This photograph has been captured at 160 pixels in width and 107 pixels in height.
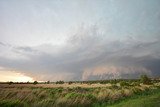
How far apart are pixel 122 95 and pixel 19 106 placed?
1708 cm

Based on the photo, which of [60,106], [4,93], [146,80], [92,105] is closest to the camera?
[60,106]

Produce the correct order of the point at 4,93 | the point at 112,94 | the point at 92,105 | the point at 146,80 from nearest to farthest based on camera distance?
1. the point at 92,105
2. the point at 4,93
3. the point at 112,94
4. the point at 146,80

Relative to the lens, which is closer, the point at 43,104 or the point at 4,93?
the point at 43,104

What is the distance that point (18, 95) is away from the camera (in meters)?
27.3

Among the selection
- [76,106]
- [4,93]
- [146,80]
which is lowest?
[76,106]

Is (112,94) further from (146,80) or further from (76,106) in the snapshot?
(146,80)

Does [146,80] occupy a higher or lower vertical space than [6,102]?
higher

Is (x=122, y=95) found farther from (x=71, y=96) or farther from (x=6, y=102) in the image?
(x=6, y=102)

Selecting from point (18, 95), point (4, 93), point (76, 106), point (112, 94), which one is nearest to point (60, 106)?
point (76, 106)

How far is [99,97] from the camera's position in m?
31.7

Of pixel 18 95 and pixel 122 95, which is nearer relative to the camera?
pixel 18 95

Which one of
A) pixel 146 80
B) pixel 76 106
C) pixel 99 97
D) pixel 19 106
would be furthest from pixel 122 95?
pixel 146 80

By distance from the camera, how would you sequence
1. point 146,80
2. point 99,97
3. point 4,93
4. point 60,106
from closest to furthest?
point 60,106 < point 4,93 < point 99,97 < point 146,80

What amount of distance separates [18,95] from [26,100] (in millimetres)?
2062
